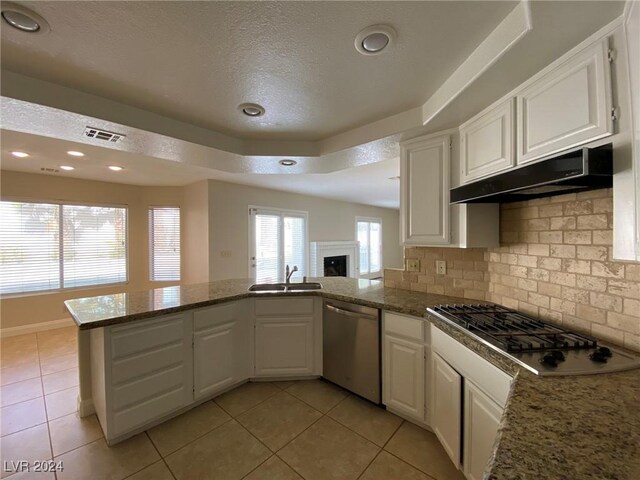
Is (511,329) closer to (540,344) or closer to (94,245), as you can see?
(540,344)

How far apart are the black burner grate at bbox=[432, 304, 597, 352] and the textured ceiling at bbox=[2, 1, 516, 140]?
1460 millimetres

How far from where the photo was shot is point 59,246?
4262 mm

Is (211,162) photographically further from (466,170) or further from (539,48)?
(539,48)

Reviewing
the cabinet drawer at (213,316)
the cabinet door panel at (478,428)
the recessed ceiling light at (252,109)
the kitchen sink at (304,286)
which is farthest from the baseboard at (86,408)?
the cabinet door panel at (478,428)

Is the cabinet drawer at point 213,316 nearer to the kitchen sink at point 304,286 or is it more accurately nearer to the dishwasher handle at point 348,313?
the kitchen sink at point 304,286

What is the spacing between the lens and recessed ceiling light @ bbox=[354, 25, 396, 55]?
1.26 metres

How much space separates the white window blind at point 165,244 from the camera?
16.8 ft

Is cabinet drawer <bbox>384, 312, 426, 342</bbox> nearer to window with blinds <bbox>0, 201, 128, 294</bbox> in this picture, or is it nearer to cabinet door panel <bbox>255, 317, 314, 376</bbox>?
cabinet door panel <bbox>255, 317, 314, 376</bbox>

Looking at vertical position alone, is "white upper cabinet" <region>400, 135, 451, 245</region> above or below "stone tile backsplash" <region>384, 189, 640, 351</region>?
above

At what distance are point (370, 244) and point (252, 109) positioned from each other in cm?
684

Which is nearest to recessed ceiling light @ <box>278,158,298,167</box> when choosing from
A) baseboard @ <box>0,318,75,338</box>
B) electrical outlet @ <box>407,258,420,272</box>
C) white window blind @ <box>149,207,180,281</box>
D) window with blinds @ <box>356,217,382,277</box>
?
electrical outlet @ <box>407,258,420,272</box>

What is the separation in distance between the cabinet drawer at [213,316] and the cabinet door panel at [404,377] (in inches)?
52.9

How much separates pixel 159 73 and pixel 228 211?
130 inches

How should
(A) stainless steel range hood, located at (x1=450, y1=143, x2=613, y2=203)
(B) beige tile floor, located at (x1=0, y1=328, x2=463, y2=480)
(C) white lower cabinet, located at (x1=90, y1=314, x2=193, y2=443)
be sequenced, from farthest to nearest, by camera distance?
(C) white lower cabinet, located at (x1=90, y1=314, x2=193, y2=443) < (B) beige tile floor, located at (x1=0, y1=328, x2=463, y2=480) < (A) stainless steel range hood, located at (x1=450, y1=143, x2=613, y2=203)
